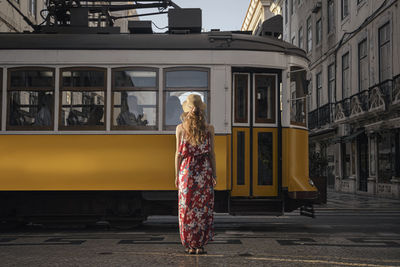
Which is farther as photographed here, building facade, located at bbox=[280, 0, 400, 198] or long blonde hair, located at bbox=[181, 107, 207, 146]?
building facade, located at bbox=[280, 0, 400, 198]

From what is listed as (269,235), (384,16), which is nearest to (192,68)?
(269,235)

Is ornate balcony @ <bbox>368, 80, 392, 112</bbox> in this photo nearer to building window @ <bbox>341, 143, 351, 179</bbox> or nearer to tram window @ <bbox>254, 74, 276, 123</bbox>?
building window @ <bbox>341, 143, 351, 179</bbox>

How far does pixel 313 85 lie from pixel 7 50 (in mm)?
26745

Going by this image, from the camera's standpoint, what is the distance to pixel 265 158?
31.9ft

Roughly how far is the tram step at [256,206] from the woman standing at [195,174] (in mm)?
2705

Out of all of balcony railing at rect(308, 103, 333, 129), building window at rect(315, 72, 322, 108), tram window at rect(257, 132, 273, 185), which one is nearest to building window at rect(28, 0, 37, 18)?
balcony railing at rect(308, 103, 333, 129)

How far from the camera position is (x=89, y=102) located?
9.53 m

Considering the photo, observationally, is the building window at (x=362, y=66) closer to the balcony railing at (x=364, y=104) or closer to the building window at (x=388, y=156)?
the balcony railing at (x=364, y=104)

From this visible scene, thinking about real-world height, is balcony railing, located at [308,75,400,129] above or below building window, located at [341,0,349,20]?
below

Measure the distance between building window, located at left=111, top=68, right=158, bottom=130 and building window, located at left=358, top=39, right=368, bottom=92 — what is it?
17203 mm

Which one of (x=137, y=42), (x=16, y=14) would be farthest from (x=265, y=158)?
(x=16, y=14)

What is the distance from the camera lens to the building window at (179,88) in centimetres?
950

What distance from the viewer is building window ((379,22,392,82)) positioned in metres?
22.2

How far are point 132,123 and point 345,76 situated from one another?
20540 mm
